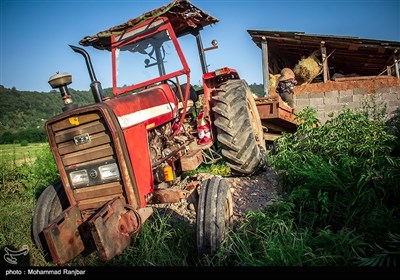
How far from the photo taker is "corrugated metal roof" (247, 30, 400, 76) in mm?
7943

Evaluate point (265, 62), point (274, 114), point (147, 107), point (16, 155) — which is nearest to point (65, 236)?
point (147, 107)

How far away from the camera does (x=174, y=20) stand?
364cm

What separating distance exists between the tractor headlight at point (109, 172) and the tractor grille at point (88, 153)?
0.02 metres

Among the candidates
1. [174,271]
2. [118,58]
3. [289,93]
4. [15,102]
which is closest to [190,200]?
[174,271]

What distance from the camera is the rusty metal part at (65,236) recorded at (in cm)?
203

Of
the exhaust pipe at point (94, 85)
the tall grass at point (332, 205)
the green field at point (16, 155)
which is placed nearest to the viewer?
the tall grass at point (332, 205)

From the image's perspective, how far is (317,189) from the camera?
310 centimetres

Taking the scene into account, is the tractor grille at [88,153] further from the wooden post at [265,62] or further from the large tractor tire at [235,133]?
the wooden post at [265,62]

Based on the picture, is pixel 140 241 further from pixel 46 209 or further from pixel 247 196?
pixel 247 196

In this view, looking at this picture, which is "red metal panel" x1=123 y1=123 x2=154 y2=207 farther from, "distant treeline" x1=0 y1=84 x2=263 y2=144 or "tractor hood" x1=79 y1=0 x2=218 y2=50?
"distant treeline" x1=0 y1=84 x2=263 y2=144

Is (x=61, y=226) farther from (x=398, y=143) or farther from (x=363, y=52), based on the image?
(x=363, y=52)

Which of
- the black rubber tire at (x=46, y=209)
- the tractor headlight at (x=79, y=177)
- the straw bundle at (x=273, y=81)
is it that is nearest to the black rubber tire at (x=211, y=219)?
the tractor headlight at (x=79, y=177)

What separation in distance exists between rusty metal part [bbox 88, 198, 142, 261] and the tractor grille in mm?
214

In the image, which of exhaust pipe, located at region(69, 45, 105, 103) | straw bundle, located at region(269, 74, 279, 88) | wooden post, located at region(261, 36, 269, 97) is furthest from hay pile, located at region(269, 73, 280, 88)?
exhaust pipe, located at region(69, 45, 105, 103)
